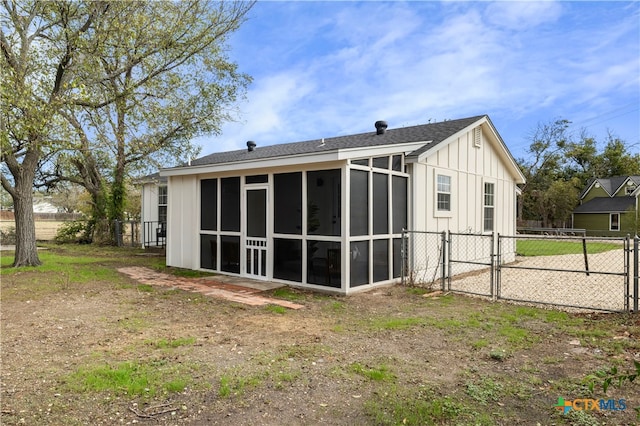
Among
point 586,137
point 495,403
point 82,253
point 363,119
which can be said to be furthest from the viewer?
point 586,137

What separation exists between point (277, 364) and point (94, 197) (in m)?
18.0

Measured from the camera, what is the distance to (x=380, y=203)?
7895 millimetres

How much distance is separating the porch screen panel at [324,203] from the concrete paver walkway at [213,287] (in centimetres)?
156

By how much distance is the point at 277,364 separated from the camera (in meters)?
3.93

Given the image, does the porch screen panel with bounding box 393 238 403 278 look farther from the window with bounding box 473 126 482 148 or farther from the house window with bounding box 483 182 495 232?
the window with bounding box 473 126 482 148

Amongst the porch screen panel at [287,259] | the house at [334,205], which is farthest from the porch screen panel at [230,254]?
the porch screen panel at [287,259]

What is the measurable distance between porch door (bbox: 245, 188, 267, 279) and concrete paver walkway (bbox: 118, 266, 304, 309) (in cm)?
64

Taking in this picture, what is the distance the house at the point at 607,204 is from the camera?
28.9 metres

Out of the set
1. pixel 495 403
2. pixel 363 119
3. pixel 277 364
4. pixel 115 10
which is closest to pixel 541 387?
pixel 495 403

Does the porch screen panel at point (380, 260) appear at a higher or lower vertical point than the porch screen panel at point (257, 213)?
lower

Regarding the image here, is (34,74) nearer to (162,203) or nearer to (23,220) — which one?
(23,220)

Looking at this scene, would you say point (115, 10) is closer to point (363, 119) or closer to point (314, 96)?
point (314, 96)

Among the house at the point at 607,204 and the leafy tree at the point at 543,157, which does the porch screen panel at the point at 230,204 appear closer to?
the house at the point at 607,204

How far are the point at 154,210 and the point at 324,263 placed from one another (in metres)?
12.8
